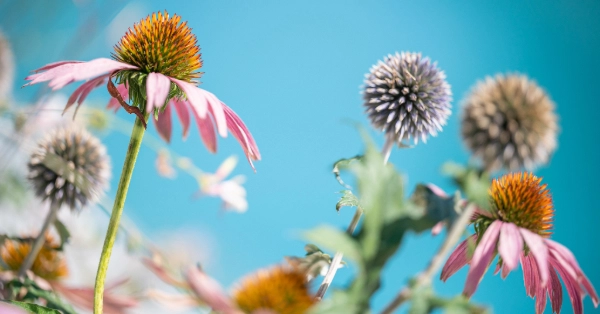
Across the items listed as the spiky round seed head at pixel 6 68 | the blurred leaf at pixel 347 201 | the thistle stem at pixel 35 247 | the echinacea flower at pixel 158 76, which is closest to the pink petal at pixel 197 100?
the echinacea flower at pixel 158 76

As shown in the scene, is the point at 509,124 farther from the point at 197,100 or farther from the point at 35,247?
the point at 35,247

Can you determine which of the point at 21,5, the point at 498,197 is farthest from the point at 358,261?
the point at 21,5

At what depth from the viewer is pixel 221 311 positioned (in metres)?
0.19

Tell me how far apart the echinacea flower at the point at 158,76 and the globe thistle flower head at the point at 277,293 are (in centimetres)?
7

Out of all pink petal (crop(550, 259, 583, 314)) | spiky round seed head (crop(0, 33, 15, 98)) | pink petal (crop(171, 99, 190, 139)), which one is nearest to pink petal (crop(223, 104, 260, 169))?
pink petal (crop(171, 99, 190, 139))

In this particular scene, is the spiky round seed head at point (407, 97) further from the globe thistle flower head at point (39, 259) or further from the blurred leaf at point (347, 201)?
the globe thistle flower head at point (39, 259)

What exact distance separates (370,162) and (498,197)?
0.22 meters

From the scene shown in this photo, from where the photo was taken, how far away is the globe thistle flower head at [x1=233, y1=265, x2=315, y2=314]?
0.23m

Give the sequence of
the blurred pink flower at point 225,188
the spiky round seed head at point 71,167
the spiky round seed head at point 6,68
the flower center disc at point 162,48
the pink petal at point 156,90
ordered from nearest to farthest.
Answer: the pink petal at point 156,90, the flower center disc at point 162,48, the spiky round seed head at point 71,167, the blurred pink flower at point 225,188, the spiky round seed head at point 6,68

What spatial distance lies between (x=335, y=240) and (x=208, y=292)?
0.05 metres

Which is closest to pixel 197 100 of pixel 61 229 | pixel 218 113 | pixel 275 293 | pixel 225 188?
pixel 218 113

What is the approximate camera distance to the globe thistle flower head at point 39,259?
506 mm

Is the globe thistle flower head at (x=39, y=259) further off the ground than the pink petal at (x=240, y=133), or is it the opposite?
the pink petal at (x=240, y=133)

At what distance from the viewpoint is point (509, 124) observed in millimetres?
247
